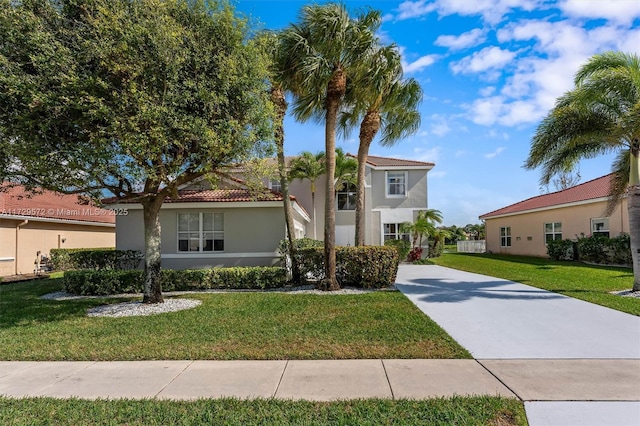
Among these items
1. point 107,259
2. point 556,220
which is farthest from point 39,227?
point 556,220

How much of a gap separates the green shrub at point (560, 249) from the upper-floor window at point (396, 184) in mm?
9292

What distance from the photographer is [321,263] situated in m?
12.5

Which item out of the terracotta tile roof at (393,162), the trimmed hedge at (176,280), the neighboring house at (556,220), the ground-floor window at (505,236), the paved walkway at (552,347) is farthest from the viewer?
the ground-floor window at (505,236)

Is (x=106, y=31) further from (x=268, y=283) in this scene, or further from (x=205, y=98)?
(x=268, y=283)

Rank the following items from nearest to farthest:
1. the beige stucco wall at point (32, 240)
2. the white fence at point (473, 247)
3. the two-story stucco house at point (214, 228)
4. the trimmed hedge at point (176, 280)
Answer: the trimmed hedge at point (176, 280), the two-story stucco house at point (214, 228), the beige stucco wall at point (32, 240), the white fence at point (473, 247)

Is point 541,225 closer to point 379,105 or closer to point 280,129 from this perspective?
point 379,105

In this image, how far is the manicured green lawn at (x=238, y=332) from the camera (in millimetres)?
5996

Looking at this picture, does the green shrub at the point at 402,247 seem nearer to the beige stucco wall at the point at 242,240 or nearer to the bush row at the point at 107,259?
the beige stucco wall at the point at 242,240

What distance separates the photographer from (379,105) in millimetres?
13141

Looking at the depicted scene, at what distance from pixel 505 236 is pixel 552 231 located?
22.3 ft

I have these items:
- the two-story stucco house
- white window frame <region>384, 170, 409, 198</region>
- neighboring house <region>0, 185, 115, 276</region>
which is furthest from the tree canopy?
white window frame <region>384, 170, 409, 198</region>

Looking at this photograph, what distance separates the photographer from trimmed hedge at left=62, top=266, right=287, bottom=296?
11.9 meters

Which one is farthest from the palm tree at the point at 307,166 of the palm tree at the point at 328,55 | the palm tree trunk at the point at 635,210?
the palm tree trunk at the point at 635,210

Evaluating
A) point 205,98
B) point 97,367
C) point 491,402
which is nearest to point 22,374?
point 97,367
